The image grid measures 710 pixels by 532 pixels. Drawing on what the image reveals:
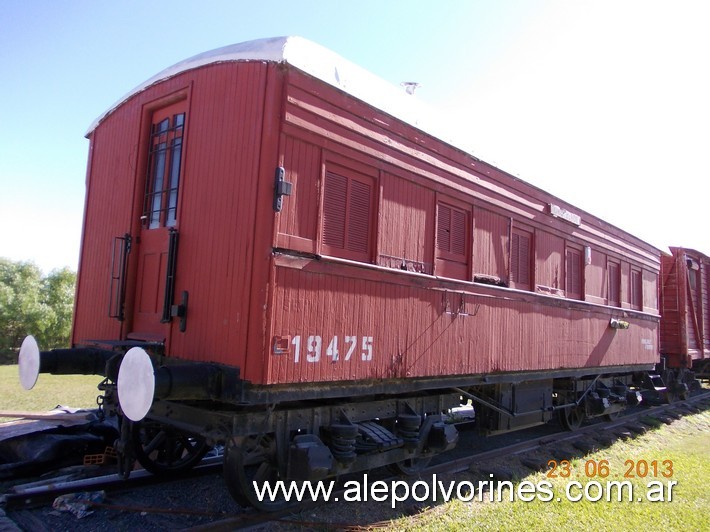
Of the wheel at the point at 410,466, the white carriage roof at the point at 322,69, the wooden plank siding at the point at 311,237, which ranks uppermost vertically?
the white carriage roof at the point at 322,69

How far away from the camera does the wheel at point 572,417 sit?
8.72 meters

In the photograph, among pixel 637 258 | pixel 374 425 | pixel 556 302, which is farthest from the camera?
pixel 637 258

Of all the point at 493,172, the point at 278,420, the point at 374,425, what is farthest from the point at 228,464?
the point at 493,172

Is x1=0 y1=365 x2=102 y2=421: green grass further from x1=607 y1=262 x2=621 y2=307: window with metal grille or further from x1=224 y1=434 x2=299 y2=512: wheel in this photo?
x1=607 y1=262 x2=621 y2=307: window with metal grille

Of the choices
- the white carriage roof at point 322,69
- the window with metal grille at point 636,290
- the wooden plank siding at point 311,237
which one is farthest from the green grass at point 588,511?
the window with metal grille at point 636,290

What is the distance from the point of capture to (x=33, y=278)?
3162 centimetres

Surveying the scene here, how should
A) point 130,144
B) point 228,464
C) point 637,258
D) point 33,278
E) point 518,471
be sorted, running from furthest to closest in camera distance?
point 33,278 < point 637,258 < point 518,471 < point 130,144 < point 228,464

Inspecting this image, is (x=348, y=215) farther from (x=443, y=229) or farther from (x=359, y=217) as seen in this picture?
(x=443, y=229)

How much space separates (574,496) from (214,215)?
14.9 ft

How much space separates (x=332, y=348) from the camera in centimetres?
434

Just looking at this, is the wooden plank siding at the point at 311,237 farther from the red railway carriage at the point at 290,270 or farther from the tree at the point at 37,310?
the tree at the point at 37,310

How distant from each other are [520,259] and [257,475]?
4360 millimetres

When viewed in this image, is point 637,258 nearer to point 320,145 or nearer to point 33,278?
point 320,145

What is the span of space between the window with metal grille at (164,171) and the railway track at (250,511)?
2.41 m
